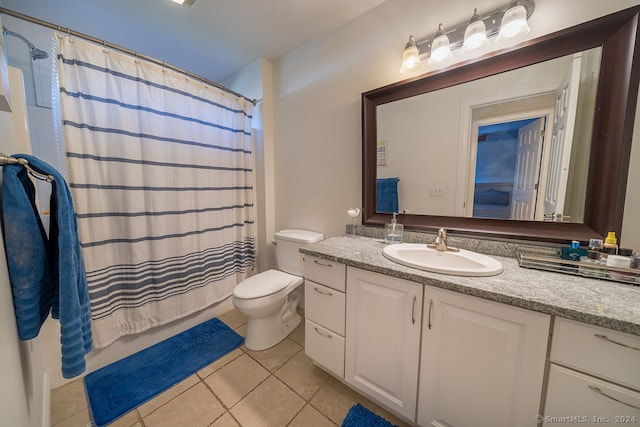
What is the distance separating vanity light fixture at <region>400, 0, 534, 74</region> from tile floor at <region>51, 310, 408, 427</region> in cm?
A: 193

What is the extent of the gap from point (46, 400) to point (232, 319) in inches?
41.0

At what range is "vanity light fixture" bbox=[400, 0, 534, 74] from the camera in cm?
99

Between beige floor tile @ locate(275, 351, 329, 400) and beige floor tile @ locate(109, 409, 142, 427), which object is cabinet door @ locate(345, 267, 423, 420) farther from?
beige floor tile @ locate(109, 409, 142, 427)

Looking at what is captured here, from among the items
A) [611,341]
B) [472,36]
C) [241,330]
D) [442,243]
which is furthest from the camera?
[241,330]

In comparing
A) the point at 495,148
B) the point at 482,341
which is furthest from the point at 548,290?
the point at 495,148

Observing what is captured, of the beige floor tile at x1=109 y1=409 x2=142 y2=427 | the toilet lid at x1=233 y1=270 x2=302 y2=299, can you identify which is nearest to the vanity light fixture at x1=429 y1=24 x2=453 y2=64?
the toilet lid at x1=233 y1=270 x2=302 y2=299

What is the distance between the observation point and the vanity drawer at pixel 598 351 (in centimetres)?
60

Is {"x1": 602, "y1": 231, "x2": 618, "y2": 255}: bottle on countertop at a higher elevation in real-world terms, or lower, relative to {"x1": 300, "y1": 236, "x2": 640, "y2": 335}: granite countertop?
higher

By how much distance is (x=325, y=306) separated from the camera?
125 centimetres

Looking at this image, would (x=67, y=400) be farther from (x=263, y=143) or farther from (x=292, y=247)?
(x=263, y=143)

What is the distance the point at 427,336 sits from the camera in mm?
917

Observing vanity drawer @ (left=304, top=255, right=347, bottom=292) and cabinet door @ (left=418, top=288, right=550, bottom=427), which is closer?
cabinet door @ (left=418, top=288, right=550, bottom=427)

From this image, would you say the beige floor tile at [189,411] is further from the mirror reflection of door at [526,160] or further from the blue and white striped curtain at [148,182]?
the mirror reflection of door at [526,160]

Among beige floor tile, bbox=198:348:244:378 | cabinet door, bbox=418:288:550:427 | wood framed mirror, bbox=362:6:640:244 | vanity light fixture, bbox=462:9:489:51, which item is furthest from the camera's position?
beige floor tile, bbox=198:348:244:378
